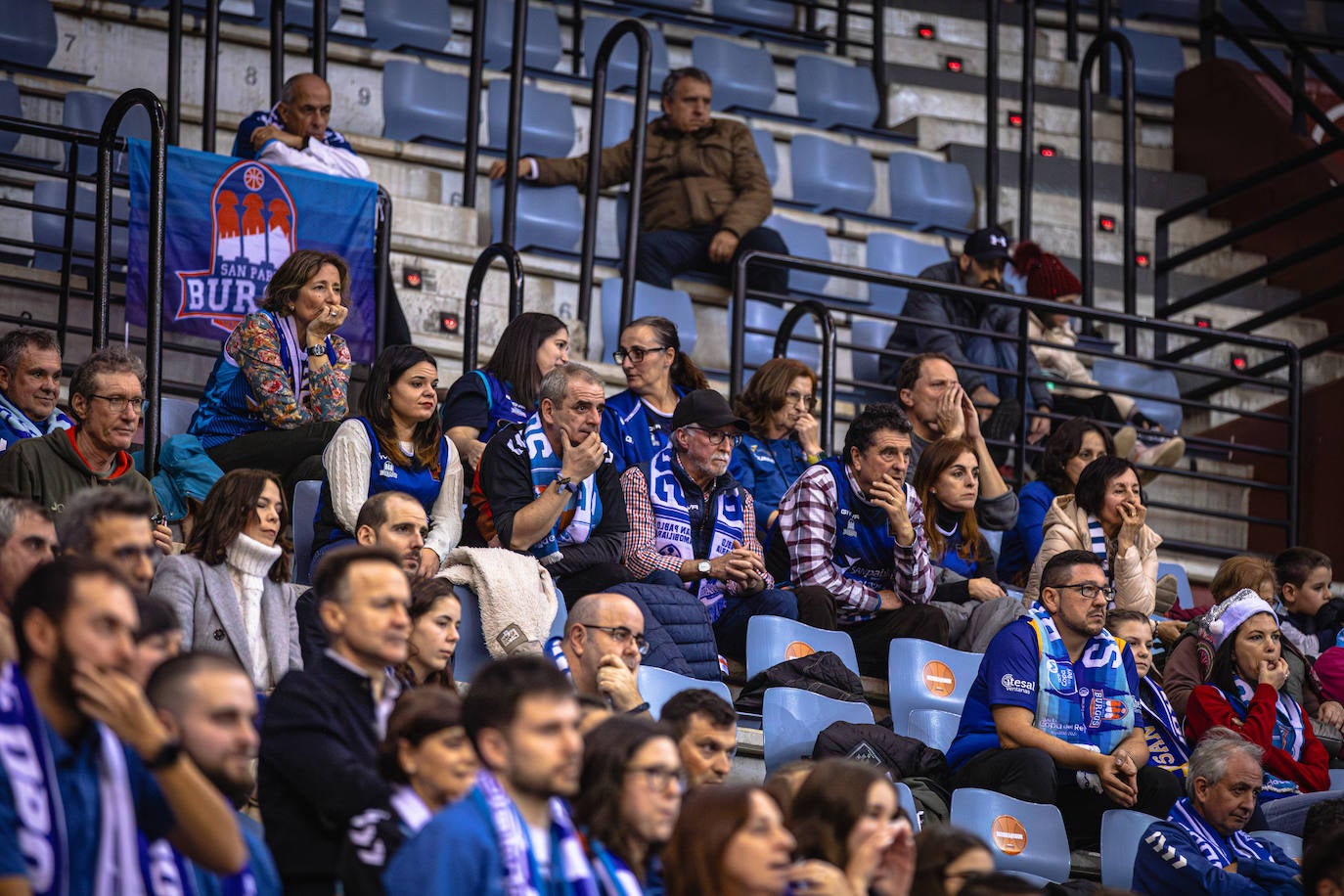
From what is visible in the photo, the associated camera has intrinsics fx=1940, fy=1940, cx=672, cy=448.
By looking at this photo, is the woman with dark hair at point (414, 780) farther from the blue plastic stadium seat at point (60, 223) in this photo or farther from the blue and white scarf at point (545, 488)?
the blue plastic stadium seat at point (60, 223)

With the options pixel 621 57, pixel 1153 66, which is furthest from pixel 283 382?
pixel 1153 66

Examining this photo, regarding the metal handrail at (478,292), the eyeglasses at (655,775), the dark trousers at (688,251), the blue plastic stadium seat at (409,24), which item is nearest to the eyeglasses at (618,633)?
the eyeglasses at (655,775)

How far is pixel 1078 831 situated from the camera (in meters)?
5.56

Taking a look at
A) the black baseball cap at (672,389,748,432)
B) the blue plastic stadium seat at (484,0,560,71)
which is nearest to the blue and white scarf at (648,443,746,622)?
the black baseball cap at (672,389,748,432)

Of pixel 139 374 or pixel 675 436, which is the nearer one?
pixel 139 374

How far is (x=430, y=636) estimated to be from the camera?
13.9 feet

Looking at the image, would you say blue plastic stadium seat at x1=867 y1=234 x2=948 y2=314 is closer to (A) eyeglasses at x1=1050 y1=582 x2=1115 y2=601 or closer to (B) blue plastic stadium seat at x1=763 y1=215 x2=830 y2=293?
(B) blue plastic stadium seat at x1=763 y1=215 x2=830 y2=293

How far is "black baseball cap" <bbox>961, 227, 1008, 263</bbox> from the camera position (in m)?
7.95

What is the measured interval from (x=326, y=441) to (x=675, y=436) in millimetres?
1045

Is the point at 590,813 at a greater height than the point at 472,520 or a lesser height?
lesser

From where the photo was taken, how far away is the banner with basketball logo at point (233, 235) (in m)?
6.19

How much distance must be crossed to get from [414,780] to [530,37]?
676cm

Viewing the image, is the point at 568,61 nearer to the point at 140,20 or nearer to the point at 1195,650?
the point at 140,20

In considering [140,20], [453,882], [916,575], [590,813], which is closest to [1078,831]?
[916,575]
